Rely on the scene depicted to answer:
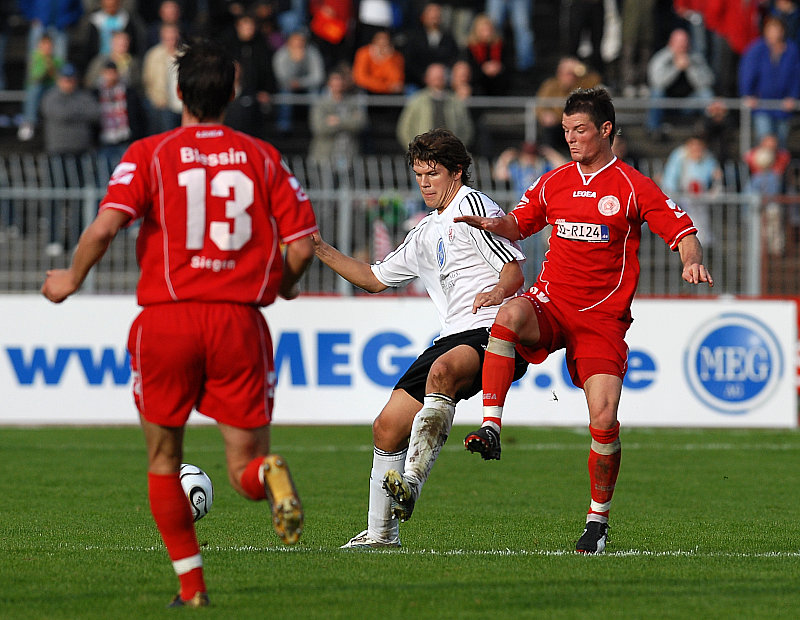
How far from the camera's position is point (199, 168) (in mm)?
5180

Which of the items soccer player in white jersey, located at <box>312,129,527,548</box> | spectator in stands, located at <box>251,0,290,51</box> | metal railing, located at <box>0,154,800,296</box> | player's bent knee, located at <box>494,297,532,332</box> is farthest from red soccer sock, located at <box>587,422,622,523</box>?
spectator in stands, located at <box>251,0,290,51</box>

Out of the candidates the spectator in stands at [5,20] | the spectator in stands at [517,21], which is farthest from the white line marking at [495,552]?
the spectator in stands at [5,20]

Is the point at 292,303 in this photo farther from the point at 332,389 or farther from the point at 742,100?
the point at 742,100

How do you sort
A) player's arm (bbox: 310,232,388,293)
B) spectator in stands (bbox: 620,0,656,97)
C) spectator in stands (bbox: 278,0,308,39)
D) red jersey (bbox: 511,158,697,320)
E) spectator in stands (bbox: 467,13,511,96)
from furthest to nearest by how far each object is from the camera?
spectator in stands (bbox: 278,0,308,39) < spectator in stands (bbox: 620,0,656,97) < spectator in stands (bbox: 467,13,511,96) < player's arm (bbox: 310,232,388,293) < red jersey (bbox: 511,158,697,320)

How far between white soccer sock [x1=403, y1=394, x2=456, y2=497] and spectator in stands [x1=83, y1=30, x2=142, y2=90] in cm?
1139

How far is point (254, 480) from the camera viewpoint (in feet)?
16.9

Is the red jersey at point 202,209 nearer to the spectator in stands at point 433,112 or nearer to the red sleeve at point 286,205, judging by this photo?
the red sleeve at point 286,205

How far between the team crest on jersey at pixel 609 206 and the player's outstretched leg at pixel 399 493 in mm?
1774

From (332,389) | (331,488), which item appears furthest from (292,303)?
(331,488)

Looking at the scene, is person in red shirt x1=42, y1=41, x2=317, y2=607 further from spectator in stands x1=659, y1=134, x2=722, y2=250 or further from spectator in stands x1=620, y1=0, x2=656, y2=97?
spectator in stands x1=620, y1=0, x2=656, y2=97

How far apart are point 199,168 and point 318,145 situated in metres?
12.7

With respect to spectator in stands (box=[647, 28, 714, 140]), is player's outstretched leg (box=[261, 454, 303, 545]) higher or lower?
lower

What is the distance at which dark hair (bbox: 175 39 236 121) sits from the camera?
17.0 feet

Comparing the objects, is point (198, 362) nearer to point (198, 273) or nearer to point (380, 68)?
point (198, 273)
